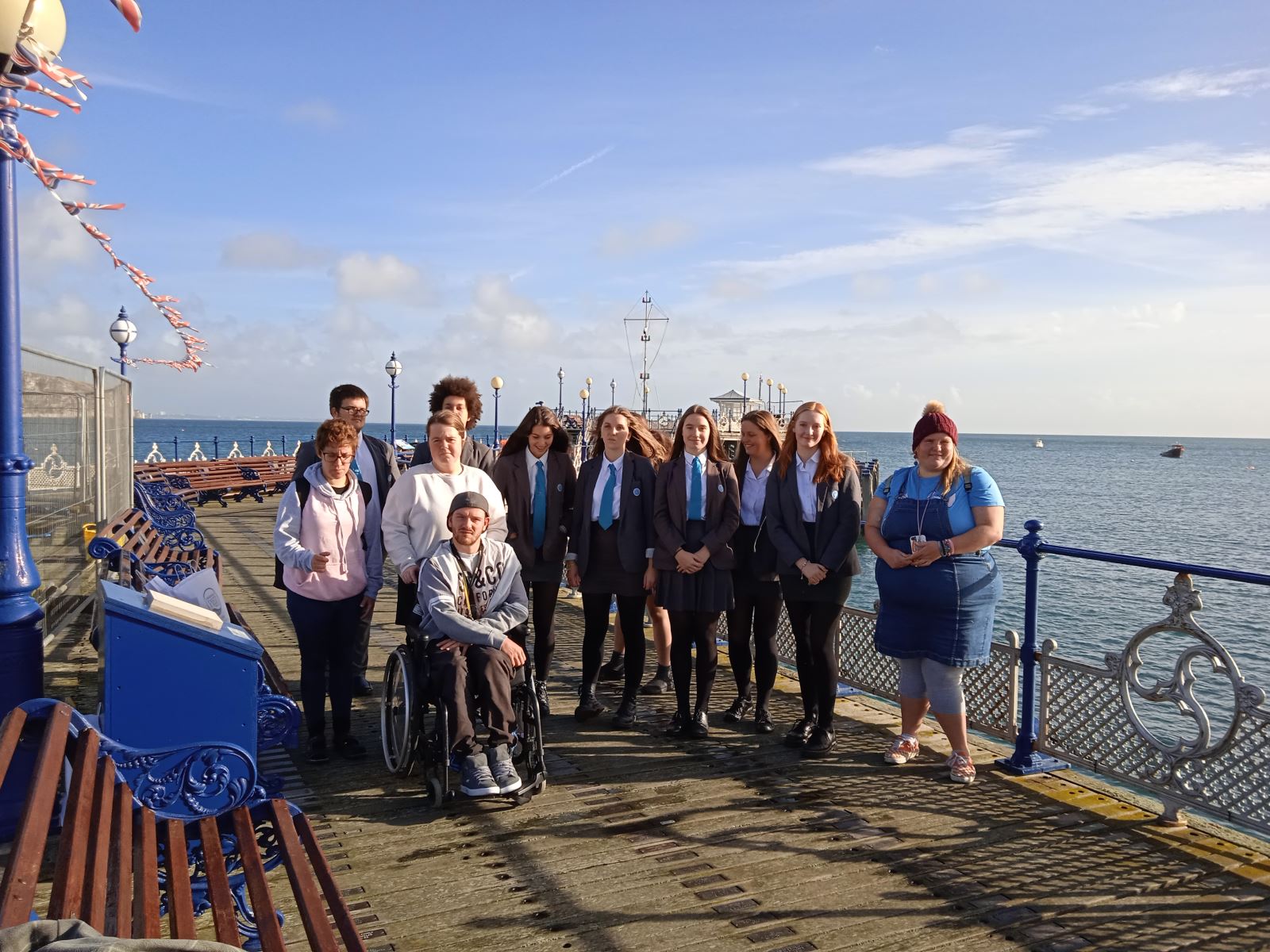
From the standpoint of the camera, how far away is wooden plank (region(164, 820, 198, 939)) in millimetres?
2082

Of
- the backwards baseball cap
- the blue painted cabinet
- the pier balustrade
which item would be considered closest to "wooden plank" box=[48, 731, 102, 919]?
the blue painted cabinet

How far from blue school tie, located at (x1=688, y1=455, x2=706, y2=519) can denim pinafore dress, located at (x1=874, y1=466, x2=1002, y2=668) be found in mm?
1037

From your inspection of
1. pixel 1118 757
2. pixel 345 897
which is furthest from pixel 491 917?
pixel 1118 757

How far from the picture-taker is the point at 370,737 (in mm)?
5109

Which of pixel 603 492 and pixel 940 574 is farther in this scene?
pixel 603 492

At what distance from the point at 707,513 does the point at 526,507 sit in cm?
104

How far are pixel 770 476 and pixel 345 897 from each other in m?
2.89

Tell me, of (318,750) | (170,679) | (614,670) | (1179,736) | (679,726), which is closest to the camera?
(170,679)

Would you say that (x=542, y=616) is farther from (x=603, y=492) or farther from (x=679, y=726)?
(x=679, y=726)

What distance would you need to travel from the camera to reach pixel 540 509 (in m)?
5.46

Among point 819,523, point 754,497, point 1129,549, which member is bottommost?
point 1129,549

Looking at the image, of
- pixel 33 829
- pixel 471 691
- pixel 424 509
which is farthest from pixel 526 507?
pixel 33 829

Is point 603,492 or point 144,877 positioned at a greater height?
point 603,492

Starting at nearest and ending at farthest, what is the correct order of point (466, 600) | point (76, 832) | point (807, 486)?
point (76, 832)
point (466, 600)
point (807, 486)
